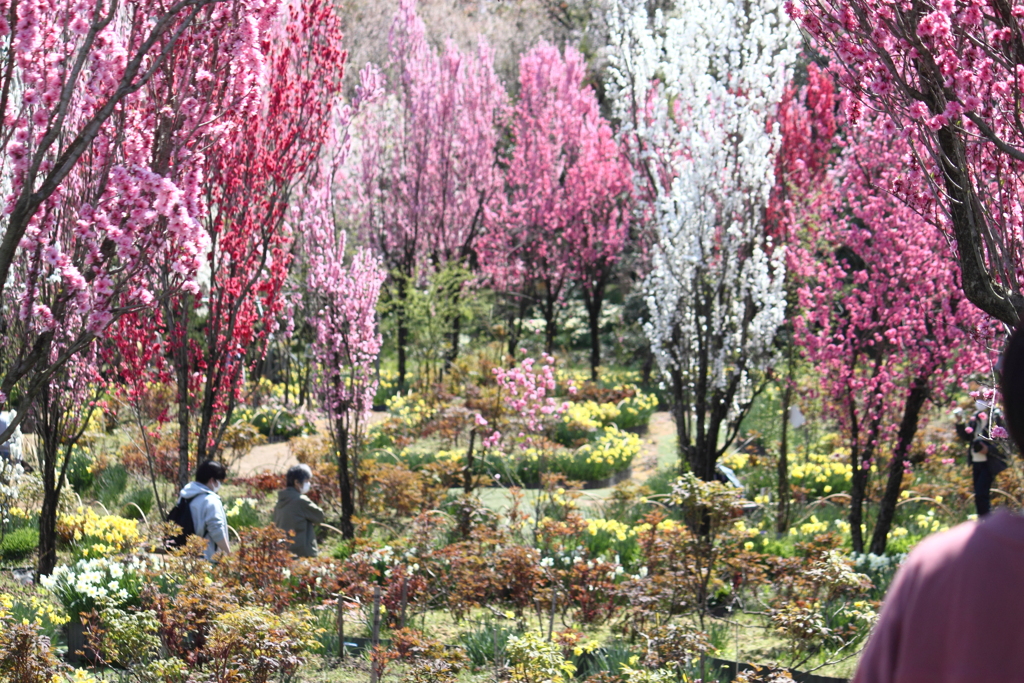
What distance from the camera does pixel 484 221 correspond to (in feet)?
61.7

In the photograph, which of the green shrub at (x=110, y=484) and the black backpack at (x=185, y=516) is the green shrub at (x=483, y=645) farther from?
the green shrub at (x=110, y=484)

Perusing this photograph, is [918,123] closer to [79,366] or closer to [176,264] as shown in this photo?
[176,264]

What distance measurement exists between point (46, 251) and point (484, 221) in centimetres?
1518

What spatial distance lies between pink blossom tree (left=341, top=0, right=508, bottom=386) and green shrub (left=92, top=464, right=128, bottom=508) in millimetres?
7695

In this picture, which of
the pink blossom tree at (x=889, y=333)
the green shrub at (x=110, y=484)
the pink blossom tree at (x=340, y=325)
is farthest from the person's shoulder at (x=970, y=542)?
the green shrub at (x=110, y=484)

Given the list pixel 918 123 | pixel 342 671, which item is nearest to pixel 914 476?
pixel 342 671

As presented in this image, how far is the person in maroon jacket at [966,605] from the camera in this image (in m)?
1.24

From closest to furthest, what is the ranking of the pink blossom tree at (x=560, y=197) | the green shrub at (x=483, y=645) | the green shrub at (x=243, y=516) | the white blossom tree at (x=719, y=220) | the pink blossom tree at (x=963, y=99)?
the pink blossom tree at (x=963, y=99) → the green shrub at (x=483, y=645) → the white blossom tree at (x=719, y=220) → the green shrub at (x=243, y=516) → the pink blossom tree at (x=560, y=197)

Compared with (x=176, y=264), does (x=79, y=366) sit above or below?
below

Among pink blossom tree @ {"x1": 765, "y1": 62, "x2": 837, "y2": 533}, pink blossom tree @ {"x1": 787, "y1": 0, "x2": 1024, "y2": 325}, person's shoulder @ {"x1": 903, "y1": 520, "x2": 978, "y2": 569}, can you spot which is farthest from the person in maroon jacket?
pink blossom tree @ {"x1": 765, "y1": 62, "x2": 837, "y2": 533}

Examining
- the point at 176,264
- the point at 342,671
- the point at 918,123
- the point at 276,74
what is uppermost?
the point at 276,74

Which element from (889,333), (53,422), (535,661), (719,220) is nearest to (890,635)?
(535,661)

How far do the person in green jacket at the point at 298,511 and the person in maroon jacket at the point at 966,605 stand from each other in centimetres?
654

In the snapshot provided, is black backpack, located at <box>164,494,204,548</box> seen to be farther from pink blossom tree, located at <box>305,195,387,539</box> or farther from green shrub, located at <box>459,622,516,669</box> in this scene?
pink blossom tree, located at <box>305,195,387,539</box>
